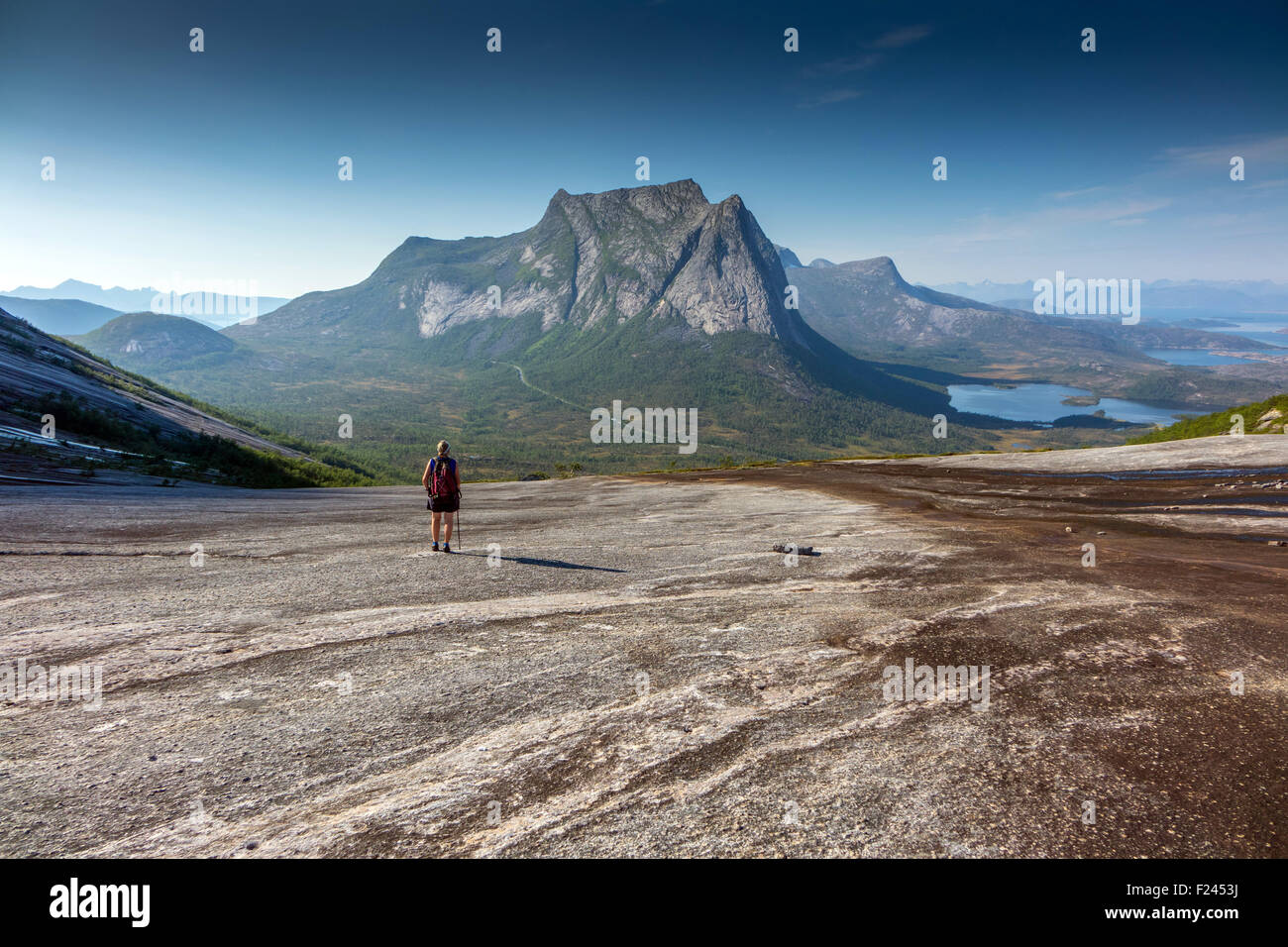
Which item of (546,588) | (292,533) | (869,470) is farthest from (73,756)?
(869,470)

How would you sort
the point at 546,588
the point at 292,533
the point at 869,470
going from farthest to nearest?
the point at 869,470 < the point at 292,533 < the point at 546,588

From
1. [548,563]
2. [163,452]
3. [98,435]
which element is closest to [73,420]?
[98,435]

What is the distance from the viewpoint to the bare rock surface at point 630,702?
5.97 m

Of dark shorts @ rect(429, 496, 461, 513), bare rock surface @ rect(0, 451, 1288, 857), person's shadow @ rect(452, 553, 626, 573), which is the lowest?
bare rock surface @ rect(0, 451, 1288, 857)

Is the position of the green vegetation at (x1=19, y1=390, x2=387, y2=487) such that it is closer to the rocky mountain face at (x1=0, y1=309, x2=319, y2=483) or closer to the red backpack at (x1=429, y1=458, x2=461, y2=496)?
the rocky mountain face at (x1=0, y1=309, x2=319, y2=483)

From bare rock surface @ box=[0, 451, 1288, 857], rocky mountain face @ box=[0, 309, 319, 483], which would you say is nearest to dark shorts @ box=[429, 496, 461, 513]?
bare rock surface @ box=[0, 451, 1288, 857]

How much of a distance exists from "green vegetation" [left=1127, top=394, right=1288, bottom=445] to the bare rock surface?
4682 cm

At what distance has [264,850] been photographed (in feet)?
18.3

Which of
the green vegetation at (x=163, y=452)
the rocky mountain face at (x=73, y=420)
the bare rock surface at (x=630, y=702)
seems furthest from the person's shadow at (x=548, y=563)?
the green vegetation at (x=163, y=452)

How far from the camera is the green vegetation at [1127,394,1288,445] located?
49.2 meters

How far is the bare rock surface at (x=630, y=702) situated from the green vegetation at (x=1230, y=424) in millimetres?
46815

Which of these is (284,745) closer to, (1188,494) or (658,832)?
(658,832)

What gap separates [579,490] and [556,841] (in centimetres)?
3327
